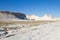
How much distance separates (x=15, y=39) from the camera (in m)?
14.6

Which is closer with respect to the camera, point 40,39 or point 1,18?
point 40,39

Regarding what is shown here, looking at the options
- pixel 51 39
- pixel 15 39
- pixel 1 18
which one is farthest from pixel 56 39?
pixel 1 18

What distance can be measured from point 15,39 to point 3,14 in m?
127

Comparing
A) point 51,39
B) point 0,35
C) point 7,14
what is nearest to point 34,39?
point 51,39

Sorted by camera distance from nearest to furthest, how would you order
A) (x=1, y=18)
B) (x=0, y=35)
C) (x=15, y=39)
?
1. (x=15, y=39)
2. (x=0, y=35)
3. (x=1, y=18)

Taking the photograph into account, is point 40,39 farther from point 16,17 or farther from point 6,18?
point 16,17

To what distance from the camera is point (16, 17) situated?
154 metres

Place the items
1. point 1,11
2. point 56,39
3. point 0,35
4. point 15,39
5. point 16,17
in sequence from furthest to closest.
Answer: point 16,17, point 1,11, point 0,35, point 15,39, point 56,39

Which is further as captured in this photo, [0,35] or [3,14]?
[3,14]

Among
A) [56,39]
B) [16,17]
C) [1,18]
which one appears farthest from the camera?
[16,17]

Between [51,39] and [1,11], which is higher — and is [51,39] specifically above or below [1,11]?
below

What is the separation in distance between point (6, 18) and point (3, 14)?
4.94 meters

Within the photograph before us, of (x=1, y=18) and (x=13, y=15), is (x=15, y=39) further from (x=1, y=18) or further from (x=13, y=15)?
(x=13, y=15)

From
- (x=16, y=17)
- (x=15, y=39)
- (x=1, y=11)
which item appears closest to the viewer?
(x=15, y=39)
